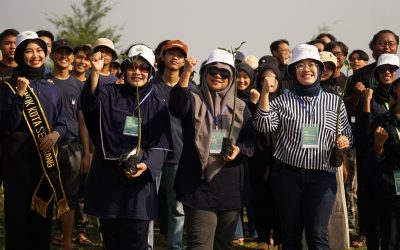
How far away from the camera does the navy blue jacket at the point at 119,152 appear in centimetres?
579

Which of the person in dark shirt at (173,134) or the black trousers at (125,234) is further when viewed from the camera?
the person in dark shirt at (173,134)

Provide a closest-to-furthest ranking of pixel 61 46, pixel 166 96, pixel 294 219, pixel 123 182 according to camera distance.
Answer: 1. pixel 123 182
2. pixel 294 219
3. pixel 166 96
4. pixel 61 46

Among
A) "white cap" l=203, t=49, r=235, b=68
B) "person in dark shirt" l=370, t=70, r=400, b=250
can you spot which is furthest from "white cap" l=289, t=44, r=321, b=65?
"person in dark shirt" l=370, t=70, r=400, b=250

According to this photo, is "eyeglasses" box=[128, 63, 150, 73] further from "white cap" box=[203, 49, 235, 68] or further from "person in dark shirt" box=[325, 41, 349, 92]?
"person in dark shirt" box=[325, 41, 349, 92]

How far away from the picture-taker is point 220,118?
6109 millimetres

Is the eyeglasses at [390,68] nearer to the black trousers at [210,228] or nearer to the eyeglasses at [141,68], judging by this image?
the black trousers at [210,228]

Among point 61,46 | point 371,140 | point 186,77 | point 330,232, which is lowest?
point 330,232

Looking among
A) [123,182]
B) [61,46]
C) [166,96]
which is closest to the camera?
[123,182]

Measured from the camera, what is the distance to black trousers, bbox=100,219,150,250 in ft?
19.0

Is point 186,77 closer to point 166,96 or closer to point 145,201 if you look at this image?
point 145,201

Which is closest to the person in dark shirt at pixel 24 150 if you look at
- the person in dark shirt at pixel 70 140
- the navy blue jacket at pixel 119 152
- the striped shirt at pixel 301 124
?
the person in dark shirt at pixel 70 140

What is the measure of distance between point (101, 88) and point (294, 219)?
1965 mm

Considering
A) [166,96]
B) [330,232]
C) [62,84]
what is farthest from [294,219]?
[62,84]

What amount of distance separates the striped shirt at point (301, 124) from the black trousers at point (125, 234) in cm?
131
